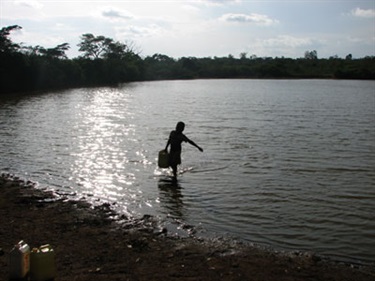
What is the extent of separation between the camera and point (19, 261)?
19.9 ft

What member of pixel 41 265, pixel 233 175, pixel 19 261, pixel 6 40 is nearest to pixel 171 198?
pixel 233 175

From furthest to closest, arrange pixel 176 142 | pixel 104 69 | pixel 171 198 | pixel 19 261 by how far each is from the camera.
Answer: pixel 104 69 → pixel 176 142 → pixel 171 198 → pixel 19 261

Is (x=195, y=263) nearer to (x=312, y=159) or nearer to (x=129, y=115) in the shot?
(x=312, y=159)


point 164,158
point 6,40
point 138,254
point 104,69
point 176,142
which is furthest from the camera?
point 104,69

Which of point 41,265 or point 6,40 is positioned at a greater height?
point 6,40

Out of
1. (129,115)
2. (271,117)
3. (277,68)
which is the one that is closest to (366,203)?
(271,117)

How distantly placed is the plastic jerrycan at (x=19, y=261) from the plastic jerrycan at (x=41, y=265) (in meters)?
0.10

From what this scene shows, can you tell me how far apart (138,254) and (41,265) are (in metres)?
1.79

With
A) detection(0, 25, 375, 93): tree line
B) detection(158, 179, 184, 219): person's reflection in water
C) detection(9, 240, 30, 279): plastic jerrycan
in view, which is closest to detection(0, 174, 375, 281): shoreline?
detection(9, 240, 30, 279): plastic jerrycan

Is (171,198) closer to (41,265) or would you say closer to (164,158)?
(164,158)

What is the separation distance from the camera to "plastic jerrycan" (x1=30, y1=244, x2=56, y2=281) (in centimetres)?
612

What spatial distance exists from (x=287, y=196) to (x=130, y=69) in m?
114

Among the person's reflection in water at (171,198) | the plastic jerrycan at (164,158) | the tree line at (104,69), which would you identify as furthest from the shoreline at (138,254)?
the tree line at (104,69)

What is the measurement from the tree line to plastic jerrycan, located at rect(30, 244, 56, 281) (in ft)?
202
